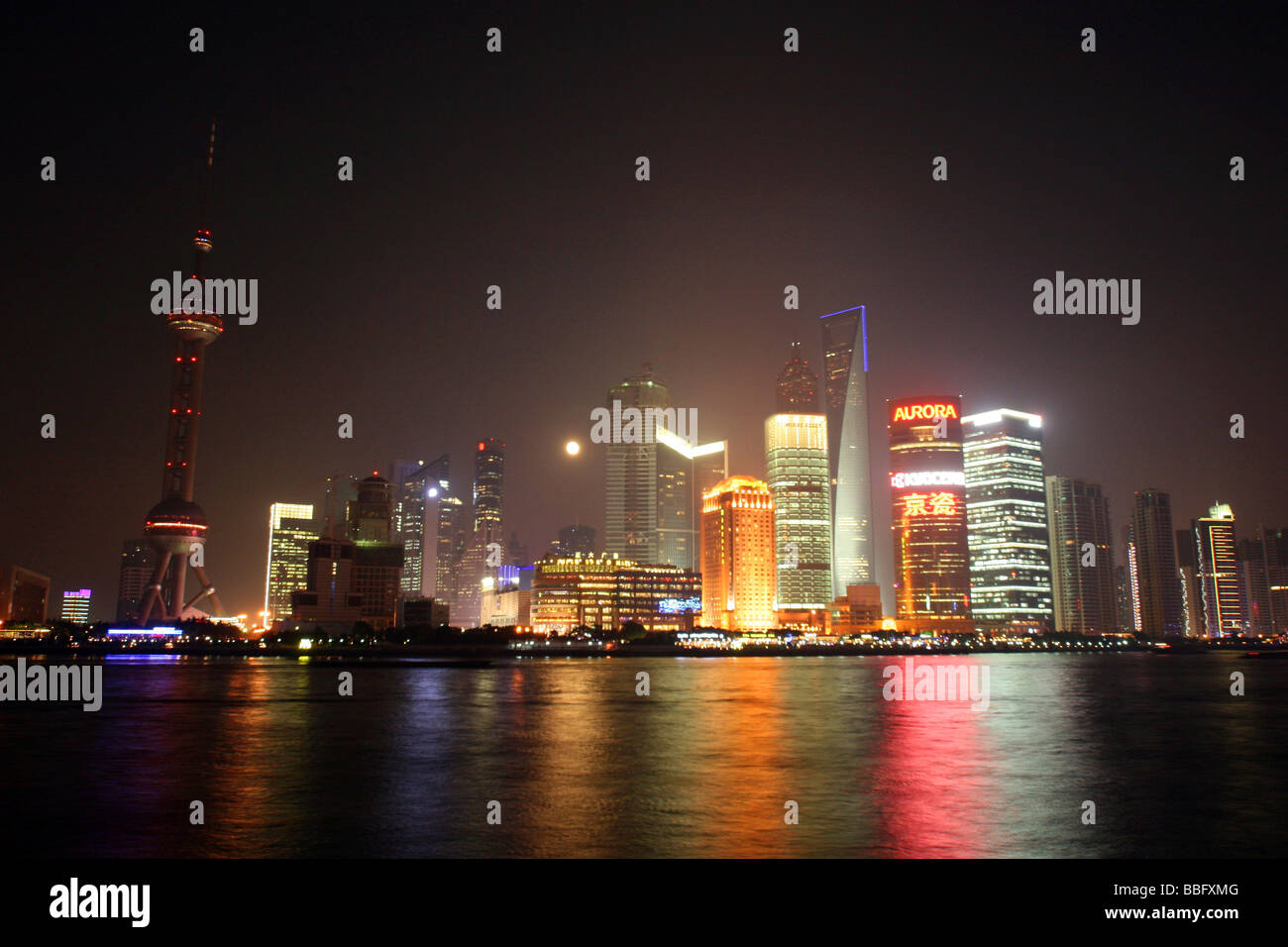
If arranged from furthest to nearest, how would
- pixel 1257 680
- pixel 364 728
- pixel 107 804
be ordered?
pixel 1257 680 → pixel 364 728 → pixel 107 804

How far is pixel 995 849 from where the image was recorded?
76.7 feet

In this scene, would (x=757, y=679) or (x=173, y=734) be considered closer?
(x=173, y=734)

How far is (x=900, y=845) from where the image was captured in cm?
2356

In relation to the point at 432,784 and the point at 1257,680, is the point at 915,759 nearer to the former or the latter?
the point at 432,784
